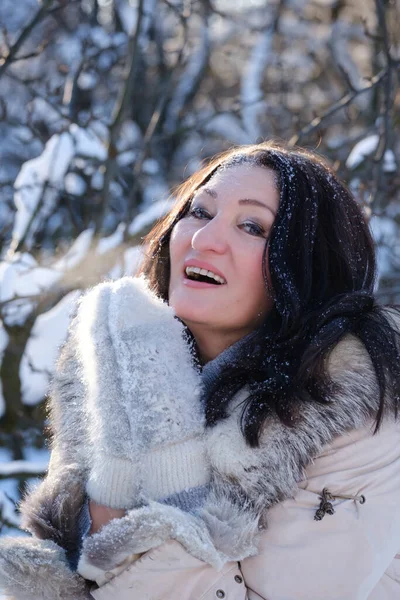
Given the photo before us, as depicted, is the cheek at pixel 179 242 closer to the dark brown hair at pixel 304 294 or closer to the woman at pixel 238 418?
the woman at pixel 238 418

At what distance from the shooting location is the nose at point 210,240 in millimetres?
2062

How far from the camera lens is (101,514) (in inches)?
74.2

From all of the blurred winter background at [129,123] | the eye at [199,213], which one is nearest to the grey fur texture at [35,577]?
the eye at [199,213]

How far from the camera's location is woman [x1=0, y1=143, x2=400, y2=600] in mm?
1765

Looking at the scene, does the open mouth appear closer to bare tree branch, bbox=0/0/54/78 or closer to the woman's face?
the woman's face

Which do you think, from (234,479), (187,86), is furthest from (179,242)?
(187,86)

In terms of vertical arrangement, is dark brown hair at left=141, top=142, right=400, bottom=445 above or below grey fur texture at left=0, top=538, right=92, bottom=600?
above

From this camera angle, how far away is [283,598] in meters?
1.76

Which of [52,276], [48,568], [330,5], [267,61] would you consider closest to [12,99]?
[267,61]

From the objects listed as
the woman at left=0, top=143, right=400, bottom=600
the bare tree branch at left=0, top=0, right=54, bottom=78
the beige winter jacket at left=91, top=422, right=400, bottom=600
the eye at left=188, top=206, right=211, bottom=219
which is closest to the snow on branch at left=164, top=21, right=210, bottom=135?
the bare tree branch at left=0, top=0, right=54, bottom=78

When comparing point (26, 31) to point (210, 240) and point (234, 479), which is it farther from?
point (234, 479)

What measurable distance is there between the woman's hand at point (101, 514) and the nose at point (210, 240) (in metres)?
0.66

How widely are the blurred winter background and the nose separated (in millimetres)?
780

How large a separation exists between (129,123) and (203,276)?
5.52 meters
